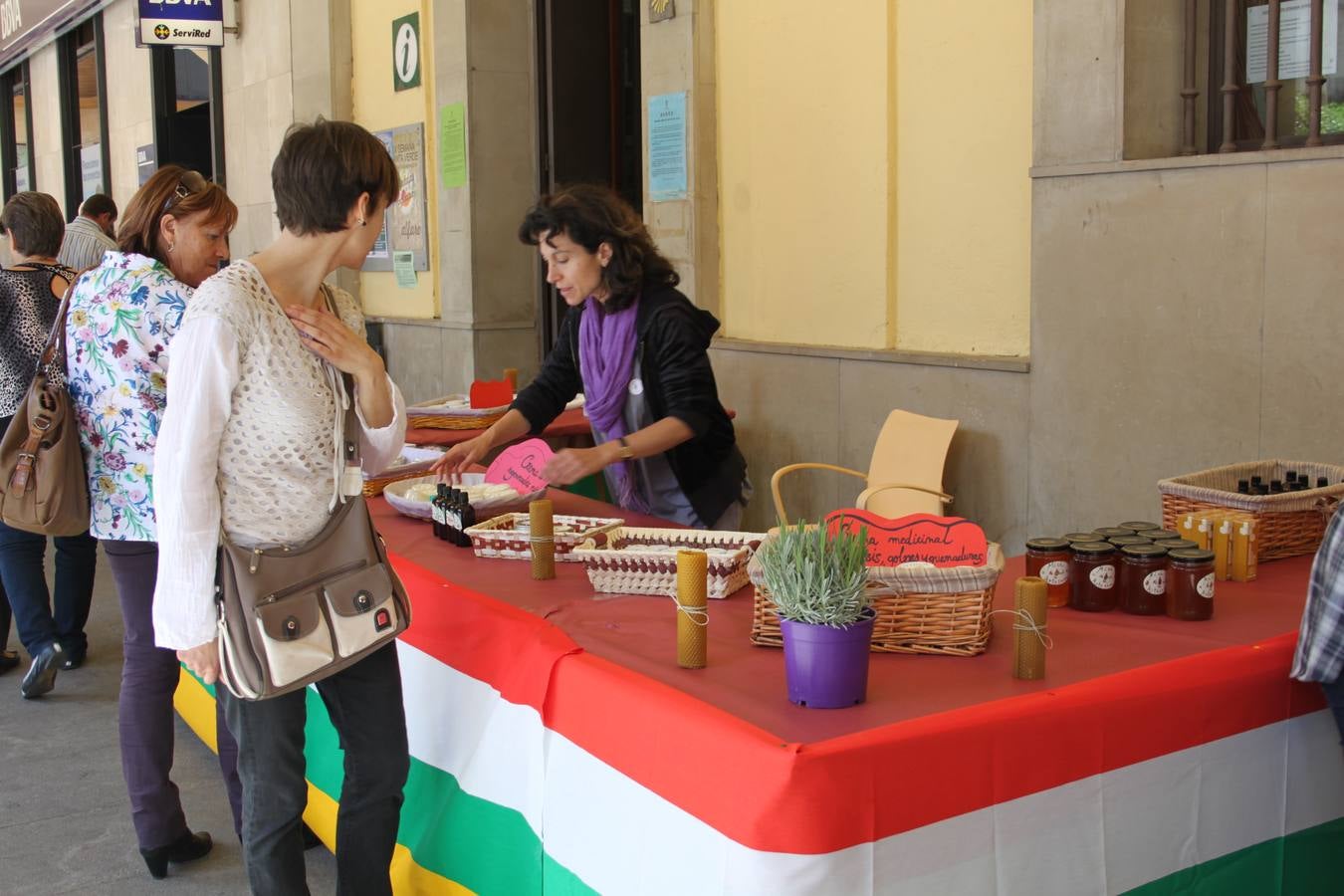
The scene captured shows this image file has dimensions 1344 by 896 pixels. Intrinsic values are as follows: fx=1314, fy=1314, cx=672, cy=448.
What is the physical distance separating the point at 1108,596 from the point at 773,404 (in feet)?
10.2

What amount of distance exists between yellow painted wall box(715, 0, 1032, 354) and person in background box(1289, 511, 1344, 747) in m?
2.34

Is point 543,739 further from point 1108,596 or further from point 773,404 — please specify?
point 773,404

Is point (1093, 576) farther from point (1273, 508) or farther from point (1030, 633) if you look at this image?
point (1273, 508)

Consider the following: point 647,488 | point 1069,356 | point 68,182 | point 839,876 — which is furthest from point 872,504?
point 68,182

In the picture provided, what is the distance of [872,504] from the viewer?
4.63 m

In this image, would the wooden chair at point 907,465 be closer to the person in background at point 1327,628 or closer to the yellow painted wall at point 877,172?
the yellow painted wall at point 877,172

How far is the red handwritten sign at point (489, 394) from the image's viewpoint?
17.4 feet

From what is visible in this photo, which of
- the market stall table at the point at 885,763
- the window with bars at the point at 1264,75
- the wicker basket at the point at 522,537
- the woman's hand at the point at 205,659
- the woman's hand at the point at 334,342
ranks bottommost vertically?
A: the market stall table at the point at 885,763

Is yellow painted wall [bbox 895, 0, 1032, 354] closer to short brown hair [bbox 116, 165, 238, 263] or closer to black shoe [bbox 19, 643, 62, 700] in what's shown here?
short brown hair [bbox 116, 165, 238, 263]

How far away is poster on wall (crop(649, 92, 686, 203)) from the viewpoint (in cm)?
571

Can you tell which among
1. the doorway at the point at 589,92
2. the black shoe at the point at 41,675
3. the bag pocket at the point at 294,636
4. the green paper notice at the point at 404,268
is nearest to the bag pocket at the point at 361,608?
the bag pocket at the point at 294,636

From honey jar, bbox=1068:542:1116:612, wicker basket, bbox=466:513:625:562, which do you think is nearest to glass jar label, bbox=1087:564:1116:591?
honey jar, bbox=1068:542:1116:612

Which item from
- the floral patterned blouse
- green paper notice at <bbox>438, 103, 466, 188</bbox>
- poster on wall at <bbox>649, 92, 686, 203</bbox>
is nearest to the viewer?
the floral patterned blouse

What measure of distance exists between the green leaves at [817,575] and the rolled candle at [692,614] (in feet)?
0.51
